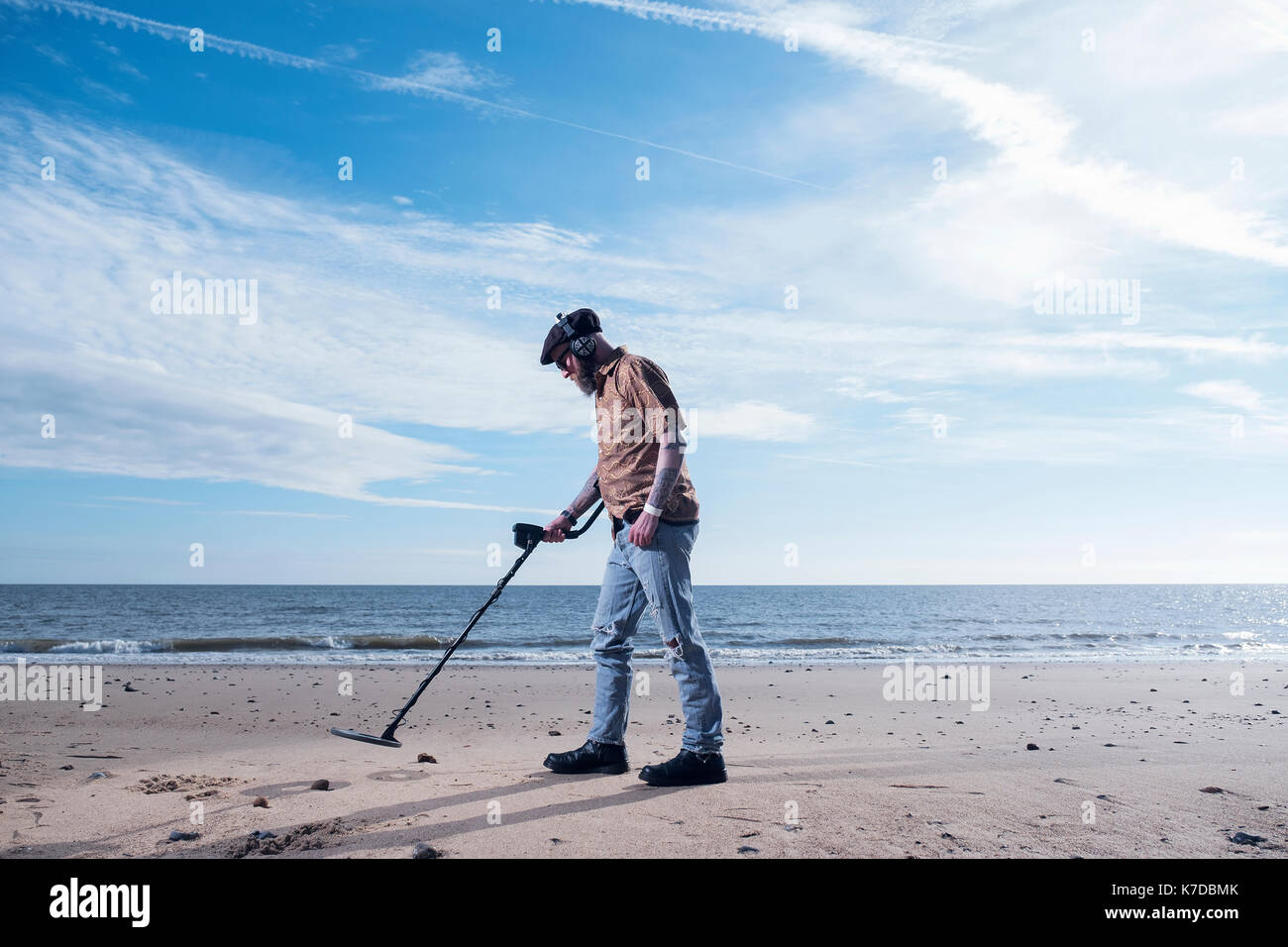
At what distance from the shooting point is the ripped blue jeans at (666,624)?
3.85 metres

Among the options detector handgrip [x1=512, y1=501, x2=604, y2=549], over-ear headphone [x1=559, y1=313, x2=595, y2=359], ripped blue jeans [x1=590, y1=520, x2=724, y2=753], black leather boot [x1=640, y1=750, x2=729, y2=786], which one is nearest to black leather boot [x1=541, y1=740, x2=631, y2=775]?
ripped blue jeans [x1=590, y1=520, x2=724, y2=753]

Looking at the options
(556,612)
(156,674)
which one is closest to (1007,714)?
(156,674)

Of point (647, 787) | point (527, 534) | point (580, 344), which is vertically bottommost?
point (647, 787)

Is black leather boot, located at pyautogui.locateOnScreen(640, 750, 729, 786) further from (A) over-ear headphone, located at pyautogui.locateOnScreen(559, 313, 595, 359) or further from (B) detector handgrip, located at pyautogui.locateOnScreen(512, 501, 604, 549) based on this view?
(A) over-ear headphone, located at pyautogui.locateOnScreen(559, 313, 595, 359)

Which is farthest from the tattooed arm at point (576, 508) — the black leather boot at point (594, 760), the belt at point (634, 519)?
the black leather boot at point (594, 760)

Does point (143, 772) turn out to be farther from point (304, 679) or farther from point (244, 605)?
point (244, 605)

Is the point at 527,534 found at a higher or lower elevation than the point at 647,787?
higher

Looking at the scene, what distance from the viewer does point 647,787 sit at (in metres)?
3.84

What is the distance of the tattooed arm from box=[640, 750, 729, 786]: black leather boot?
1.36 metres

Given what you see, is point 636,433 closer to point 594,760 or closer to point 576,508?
point 576,508

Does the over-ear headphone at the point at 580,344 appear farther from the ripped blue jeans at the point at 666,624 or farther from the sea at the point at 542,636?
the sea at the point at 542,636

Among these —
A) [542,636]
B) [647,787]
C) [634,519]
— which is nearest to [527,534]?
[634,519]

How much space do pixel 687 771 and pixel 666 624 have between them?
0.72 m
